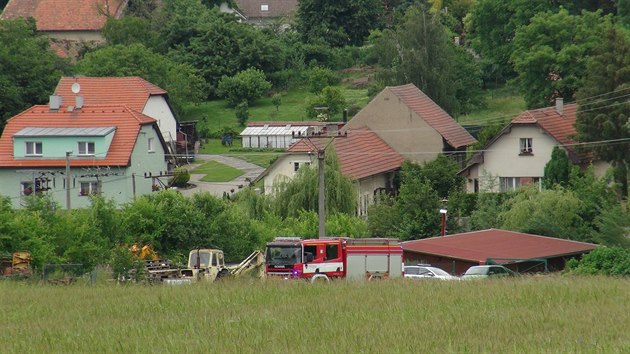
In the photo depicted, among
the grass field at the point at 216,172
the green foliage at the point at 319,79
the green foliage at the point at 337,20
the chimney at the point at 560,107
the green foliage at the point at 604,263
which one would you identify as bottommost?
the green foliage at the point at 604,263

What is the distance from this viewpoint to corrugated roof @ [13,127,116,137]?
5669 centimetres

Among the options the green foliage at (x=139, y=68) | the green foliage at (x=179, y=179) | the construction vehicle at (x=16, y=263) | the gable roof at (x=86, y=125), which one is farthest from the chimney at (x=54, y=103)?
the construction vehicle at (x=16, y=263)

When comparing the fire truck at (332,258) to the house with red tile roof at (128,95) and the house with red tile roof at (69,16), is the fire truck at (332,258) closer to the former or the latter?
the house with red tile roof at (128,95)

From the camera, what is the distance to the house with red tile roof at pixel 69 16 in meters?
87.9

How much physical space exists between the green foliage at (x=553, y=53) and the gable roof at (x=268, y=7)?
3711 cm

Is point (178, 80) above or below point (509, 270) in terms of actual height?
above

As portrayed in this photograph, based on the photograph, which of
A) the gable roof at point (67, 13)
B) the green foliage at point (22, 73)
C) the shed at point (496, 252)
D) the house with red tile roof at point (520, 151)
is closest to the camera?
the shed at point (496, 252)

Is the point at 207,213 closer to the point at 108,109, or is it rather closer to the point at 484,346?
the point at 108,109

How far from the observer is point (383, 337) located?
60.4 feet

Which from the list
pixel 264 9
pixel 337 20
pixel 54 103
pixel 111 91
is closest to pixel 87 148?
pixel 54 103

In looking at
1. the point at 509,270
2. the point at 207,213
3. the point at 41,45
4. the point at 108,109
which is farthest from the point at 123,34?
the point at 509,270

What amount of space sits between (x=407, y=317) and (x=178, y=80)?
55648mm

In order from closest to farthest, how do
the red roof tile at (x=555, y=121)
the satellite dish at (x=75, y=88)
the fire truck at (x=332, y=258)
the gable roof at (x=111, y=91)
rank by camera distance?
the fire truck at (x=332, y=258), the red roof tile at (x=555, y=121), the satellite dish at (x=75, y=88), the gable roof at (x=111, y=91)

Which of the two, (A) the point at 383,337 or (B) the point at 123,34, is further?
(B) the point at 123,34
